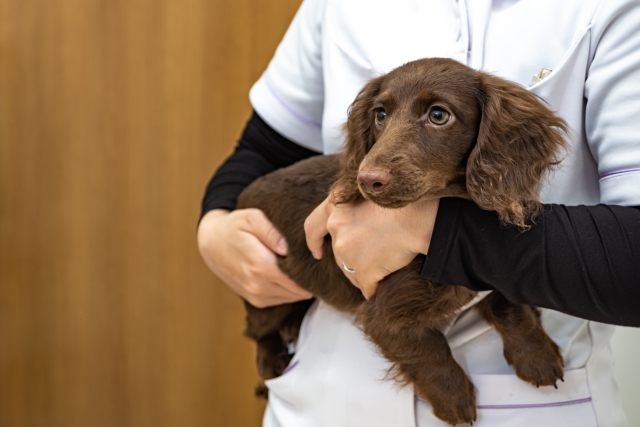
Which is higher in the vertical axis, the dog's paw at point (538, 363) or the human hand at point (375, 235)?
the human hand at point (375, 235)

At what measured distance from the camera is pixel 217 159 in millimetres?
2289

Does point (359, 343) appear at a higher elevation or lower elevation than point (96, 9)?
lower

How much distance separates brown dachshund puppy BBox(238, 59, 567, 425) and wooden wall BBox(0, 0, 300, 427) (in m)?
1.26

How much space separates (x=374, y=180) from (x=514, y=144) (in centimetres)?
25

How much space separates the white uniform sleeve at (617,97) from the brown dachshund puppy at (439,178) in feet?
0.25

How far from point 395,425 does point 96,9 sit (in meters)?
1.98

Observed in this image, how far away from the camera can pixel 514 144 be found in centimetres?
88

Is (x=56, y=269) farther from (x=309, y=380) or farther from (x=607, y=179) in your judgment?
(x=607, y=179)

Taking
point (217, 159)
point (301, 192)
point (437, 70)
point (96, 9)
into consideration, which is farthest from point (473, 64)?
point (96, 9)

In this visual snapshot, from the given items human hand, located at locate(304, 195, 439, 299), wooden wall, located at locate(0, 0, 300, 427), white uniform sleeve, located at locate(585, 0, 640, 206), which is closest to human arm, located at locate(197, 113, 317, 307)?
human hand, located at locate(304, 195, 439, 299)

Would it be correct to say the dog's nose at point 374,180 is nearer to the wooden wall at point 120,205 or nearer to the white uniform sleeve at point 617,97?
the white uniform sleeve at point 617,97

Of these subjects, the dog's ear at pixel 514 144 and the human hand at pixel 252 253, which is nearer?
the dog's ear at pixel 514 144

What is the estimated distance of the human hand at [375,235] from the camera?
874 millimetres

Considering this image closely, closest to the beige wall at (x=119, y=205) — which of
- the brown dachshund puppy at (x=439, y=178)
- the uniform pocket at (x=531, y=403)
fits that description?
the brown dachshund puppy at (x=439, y=178)
